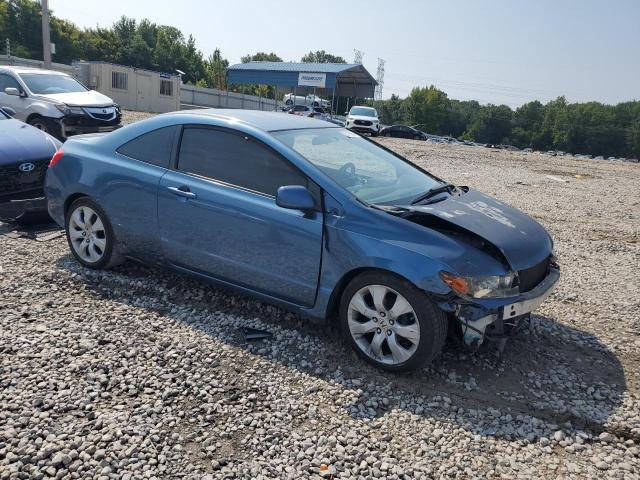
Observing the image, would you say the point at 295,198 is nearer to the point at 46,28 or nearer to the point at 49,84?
the point at 49,84

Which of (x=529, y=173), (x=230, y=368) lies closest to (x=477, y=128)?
(x=529, y=173)

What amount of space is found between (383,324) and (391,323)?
0.06 m

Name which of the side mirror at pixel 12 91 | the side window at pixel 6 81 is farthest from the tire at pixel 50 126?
the side window at pixel 6 81

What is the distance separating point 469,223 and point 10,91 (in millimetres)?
11989

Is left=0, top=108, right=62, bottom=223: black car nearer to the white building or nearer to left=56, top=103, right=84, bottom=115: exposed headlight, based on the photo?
left=56, top=103, right=84, bottom=115: exposed headlight

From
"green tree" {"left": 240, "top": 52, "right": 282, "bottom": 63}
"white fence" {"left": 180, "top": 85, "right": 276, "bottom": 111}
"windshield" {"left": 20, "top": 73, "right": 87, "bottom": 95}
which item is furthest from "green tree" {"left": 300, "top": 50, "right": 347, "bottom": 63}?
"windshield" {"left": 20, "top": 73, "right": 87, "bottom": 95}

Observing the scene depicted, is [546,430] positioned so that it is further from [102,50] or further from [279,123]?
[102,50]

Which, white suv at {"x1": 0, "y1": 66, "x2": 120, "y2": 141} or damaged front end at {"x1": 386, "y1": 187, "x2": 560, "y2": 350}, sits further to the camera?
white suv at {"x1": 0, "y1": 66, "x2": 120, "y2": 141}

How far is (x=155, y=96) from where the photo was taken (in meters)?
32.5

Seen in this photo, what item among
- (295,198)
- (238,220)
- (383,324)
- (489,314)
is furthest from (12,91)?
(489,314)

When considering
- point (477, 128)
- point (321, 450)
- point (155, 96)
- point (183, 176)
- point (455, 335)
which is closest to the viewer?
point (321, 450)

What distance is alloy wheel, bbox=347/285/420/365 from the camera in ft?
11.2

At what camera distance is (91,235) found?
4863 mm

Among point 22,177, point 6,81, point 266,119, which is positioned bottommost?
Result: point 22,177
